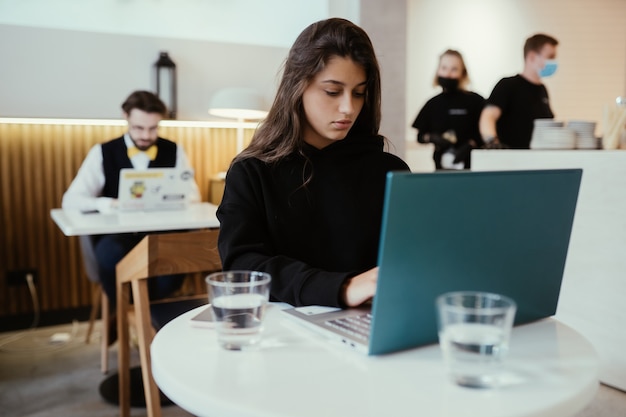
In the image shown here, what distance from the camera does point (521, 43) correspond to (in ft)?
17.9

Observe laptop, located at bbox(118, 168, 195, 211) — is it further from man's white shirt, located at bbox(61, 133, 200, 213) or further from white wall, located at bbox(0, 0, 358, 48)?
white wall, located at bbox(0, 0, 358, 48)

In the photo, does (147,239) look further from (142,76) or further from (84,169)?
(142,76)

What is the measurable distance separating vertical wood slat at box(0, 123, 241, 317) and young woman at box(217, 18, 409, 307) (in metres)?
2.64

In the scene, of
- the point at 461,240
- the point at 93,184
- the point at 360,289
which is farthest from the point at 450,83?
the point at 461,240

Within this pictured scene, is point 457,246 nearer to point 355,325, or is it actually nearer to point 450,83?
point 355,325

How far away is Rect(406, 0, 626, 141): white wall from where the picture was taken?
4965 millimetres

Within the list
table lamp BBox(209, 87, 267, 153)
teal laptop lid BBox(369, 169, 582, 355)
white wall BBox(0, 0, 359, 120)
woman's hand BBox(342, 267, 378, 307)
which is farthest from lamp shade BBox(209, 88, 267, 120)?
teal laptop lid BBox(369, 169, 582, 355)

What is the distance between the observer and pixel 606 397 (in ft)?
8.26

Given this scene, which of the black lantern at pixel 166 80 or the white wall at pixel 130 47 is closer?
the white wall at pixel 130 47

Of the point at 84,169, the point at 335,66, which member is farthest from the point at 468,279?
the point at 84,169

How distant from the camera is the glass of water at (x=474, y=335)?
2.36 feet

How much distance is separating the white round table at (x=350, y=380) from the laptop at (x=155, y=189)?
1978 millimetres

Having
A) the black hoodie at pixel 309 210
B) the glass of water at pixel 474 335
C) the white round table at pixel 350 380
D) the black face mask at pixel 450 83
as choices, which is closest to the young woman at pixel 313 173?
the black hoodie at pixel 309 210

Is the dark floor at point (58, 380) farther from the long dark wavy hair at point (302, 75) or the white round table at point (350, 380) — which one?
the white round table at point (350, 380)
